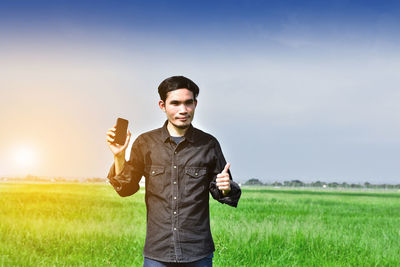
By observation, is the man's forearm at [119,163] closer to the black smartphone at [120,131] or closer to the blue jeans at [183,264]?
the black smartphone at [120,131]

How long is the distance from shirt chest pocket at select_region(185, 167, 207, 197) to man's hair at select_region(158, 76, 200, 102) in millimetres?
549

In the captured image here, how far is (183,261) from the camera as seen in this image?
3.30m

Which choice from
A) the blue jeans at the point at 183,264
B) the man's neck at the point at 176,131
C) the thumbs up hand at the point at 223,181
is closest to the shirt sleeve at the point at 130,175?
the man's neck at the point at 176,131

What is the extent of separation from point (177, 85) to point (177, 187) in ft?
2.41

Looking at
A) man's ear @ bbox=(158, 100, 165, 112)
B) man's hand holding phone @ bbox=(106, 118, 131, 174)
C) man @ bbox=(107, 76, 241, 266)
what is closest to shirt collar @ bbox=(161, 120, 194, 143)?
man @ bbox=(107, 76, 241, 266)

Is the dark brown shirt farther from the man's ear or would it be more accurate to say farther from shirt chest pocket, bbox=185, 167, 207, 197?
the man's ear

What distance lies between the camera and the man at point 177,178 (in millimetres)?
3342

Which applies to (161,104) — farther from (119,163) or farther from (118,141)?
(119,163)

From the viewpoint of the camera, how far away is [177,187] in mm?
3404

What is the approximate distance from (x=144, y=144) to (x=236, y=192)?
764mm

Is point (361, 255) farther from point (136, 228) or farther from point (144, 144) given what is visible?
point (144, 144)

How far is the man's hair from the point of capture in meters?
A: 3.53

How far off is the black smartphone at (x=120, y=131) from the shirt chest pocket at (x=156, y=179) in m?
0.29

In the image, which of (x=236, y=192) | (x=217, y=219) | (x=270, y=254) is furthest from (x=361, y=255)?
(x=236, y=192)
